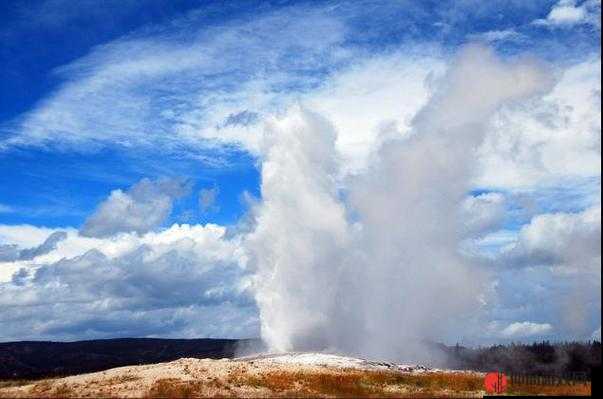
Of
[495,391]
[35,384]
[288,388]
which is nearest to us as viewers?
[495,391]

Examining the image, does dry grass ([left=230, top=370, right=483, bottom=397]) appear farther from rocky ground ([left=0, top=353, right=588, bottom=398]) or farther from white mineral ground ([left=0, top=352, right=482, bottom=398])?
white mineral ground ([left=0, top=352, right=482, bottom=398])

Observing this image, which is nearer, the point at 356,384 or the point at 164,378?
the point at 356,384

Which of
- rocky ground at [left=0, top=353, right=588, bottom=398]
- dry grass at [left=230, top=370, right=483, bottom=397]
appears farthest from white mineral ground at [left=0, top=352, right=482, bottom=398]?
dry grass at [left=230, top=370, right=483, bottom=397]

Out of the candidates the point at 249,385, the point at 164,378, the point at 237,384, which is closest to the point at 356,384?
the point at 249,385

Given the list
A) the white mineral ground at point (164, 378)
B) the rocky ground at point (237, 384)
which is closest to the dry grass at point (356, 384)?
the rocky ground at point (237, 384)

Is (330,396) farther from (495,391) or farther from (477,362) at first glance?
(477,362)

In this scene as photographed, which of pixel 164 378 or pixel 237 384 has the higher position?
pixel 164 378

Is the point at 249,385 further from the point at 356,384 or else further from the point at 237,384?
the point at 356,384

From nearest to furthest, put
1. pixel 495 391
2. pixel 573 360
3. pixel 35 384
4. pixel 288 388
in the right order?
pixel 495 391, pixel 288 388, pixel 35 384, pixel 573 360

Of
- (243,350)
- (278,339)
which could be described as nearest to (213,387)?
(278,339)

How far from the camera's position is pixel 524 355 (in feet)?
370

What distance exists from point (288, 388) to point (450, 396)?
474 inches

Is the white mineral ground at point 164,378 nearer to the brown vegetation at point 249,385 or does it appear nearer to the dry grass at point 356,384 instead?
the brown vegetation at point 249,385

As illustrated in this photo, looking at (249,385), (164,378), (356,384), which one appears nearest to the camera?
(249,385)
